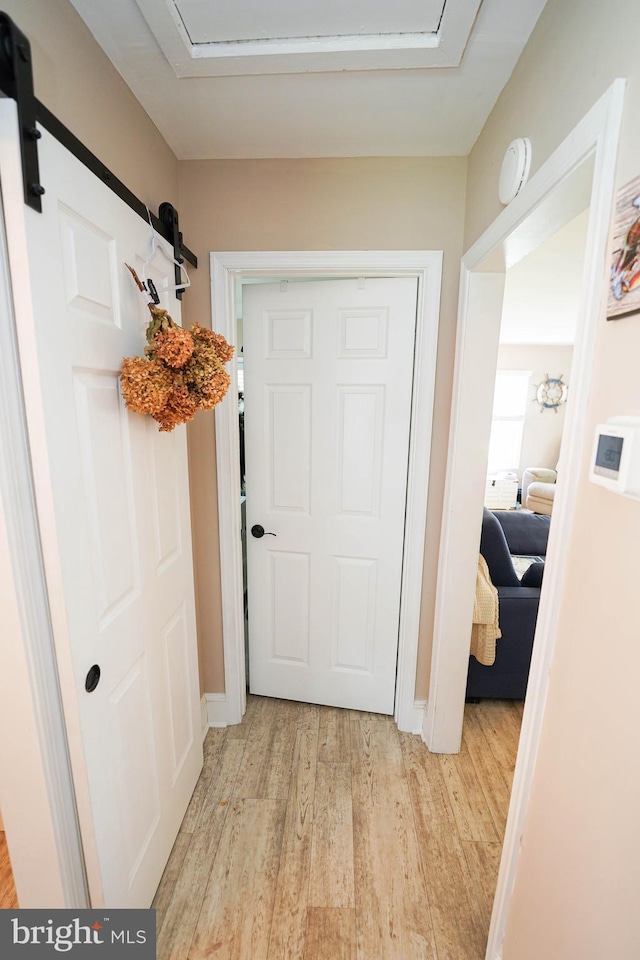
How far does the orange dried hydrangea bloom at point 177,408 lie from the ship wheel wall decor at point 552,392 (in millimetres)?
6487

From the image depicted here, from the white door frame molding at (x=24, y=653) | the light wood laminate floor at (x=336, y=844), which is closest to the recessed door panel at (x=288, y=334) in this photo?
the white door frame molding at (x=24, y=653)

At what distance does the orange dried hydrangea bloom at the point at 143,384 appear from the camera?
3.03 feet

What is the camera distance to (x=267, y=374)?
1.73m

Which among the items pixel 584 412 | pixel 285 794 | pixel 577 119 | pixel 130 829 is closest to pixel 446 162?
pixel 577 119

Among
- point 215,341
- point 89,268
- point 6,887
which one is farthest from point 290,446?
point 6,887

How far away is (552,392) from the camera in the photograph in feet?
20.1

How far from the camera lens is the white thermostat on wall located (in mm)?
574

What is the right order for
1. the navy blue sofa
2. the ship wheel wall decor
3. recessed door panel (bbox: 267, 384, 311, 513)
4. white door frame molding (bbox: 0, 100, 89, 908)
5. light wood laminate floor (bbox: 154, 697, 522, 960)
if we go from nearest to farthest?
white door frame molding (bbox: 0, 100, 89, 908) → light wood laminate floor (bbox: 154, 697, 522, 960) → recessed door panel (bbox: 267, 384, 311, 513) → the navy blue sofa → the ship wheel wall decor

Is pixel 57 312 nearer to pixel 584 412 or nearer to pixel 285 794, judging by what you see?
pixel 584 412

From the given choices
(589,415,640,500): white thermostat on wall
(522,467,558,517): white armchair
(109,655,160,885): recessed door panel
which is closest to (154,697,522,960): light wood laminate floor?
(109,655,160,885): recessed door panel

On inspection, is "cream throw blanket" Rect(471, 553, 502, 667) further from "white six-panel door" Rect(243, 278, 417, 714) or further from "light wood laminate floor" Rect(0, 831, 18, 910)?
"light wood laminate floor" Rect(0, 831, 18, 910)

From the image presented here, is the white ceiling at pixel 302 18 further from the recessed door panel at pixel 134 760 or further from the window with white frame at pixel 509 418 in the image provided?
the window with white frame at pixel 509 418

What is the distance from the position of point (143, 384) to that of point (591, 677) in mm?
1104

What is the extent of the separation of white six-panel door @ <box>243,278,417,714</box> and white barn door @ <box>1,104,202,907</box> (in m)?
0.52
